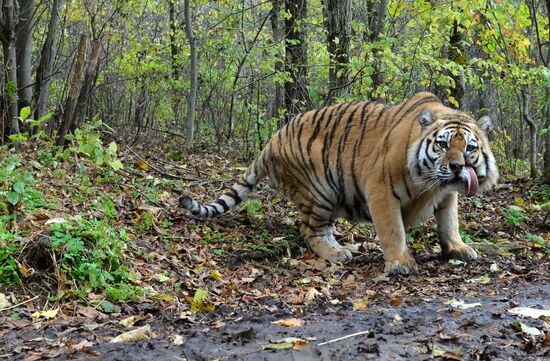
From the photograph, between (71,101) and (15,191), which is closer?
(15,191)

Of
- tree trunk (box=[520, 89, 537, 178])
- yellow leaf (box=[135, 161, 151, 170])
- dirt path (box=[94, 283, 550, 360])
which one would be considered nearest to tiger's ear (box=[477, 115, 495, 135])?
dirt path (box=[94, 283, 550, 360])

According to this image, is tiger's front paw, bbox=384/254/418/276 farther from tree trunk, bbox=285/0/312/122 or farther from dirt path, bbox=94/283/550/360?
tree trunk, bbox=285/0/312/122

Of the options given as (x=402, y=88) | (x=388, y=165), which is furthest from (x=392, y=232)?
(x=402, y=88)

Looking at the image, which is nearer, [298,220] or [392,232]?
[392,232]

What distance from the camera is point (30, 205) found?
4711 mm

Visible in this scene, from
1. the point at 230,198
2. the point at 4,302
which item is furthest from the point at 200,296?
the point at 230,198

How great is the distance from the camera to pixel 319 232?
5.83 m

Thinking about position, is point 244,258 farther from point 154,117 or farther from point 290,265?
point 154,117

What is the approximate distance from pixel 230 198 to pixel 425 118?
2.24 metres

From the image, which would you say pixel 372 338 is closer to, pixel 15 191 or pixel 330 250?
pixel 330 250

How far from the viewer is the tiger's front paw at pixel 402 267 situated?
191 inches

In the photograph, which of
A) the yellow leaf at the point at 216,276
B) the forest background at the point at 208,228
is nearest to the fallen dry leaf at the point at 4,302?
the forest background at the point at 208,228

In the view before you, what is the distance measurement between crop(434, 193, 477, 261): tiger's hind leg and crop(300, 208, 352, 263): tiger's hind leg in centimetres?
87

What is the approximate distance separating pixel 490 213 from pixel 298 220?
240 cm
